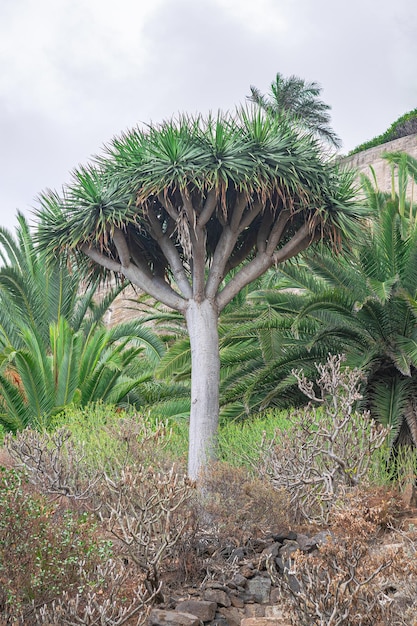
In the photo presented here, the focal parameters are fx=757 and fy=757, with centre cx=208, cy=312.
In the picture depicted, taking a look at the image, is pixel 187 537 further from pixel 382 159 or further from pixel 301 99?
pixel 301 99

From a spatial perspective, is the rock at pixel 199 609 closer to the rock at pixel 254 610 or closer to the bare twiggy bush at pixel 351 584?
the rock at pixel 254 610

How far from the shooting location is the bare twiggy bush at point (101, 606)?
168 inches

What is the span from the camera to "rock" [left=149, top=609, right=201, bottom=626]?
14.9 feet

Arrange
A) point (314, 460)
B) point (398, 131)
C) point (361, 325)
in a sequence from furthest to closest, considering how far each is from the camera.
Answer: point (398, 131)
point (361, 325)
point (314, 460)

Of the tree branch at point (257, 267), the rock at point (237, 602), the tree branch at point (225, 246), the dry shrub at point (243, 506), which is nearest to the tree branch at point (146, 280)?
the tree branch at point (225, 246)

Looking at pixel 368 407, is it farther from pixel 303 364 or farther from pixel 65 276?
pixel 65 276

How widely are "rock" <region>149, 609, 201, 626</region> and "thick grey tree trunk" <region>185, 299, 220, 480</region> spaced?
3.48 meters

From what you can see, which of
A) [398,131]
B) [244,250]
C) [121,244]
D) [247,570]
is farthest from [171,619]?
[398,131]

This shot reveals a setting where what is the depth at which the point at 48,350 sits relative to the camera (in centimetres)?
1555

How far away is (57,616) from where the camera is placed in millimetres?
4375

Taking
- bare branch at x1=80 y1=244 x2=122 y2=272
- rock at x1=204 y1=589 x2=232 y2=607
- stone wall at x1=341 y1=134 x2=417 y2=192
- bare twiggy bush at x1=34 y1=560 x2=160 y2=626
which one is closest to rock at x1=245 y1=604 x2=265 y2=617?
rock at x1=204 y1=589 x2=232 y2=607

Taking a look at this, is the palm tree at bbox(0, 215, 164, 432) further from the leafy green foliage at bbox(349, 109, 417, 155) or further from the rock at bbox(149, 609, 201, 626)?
the leafy green foliage at bbox(349, 109, 417, 155)

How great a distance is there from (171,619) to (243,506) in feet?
7.07

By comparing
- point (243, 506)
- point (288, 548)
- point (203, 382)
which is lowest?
point (288, 548)
